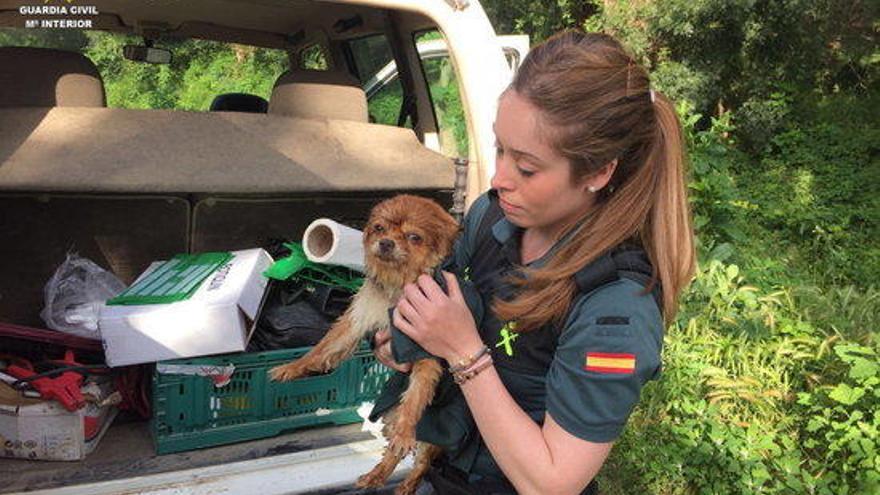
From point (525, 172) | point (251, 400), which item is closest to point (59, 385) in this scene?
point (251, 400)

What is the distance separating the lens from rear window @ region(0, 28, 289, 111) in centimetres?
508

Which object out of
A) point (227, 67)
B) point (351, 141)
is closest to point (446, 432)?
point (351, 141)

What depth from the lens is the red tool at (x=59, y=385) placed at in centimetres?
230

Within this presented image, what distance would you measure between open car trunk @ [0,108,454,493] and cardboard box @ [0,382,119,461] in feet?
0.12

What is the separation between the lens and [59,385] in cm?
234

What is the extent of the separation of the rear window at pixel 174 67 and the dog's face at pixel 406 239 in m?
2.52

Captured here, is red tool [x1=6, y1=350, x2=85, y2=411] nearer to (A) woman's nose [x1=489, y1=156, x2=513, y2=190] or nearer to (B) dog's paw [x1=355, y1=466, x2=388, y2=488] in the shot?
(B) dog's paw [x1=355, y1=466, x2=388, y2=488]

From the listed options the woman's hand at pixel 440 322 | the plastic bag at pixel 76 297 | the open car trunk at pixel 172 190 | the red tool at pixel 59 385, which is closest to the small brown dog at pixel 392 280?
the open car trunk at pixel 172 190

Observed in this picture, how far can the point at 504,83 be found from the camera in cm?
281

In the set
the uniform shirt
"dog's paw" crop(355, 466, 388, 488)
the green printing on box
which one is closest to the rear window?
the green printing on box

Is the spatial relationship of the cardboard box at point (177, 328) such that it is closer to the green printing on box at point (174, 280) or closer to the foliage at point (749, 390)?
the green printing on box at point (174, 280)

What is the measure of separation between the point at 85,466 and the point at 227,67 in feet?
21.1

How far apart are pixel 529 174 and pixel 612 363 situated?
0.35m

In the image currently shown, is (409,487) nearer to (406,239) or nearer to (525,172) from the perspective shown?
(406,239)
